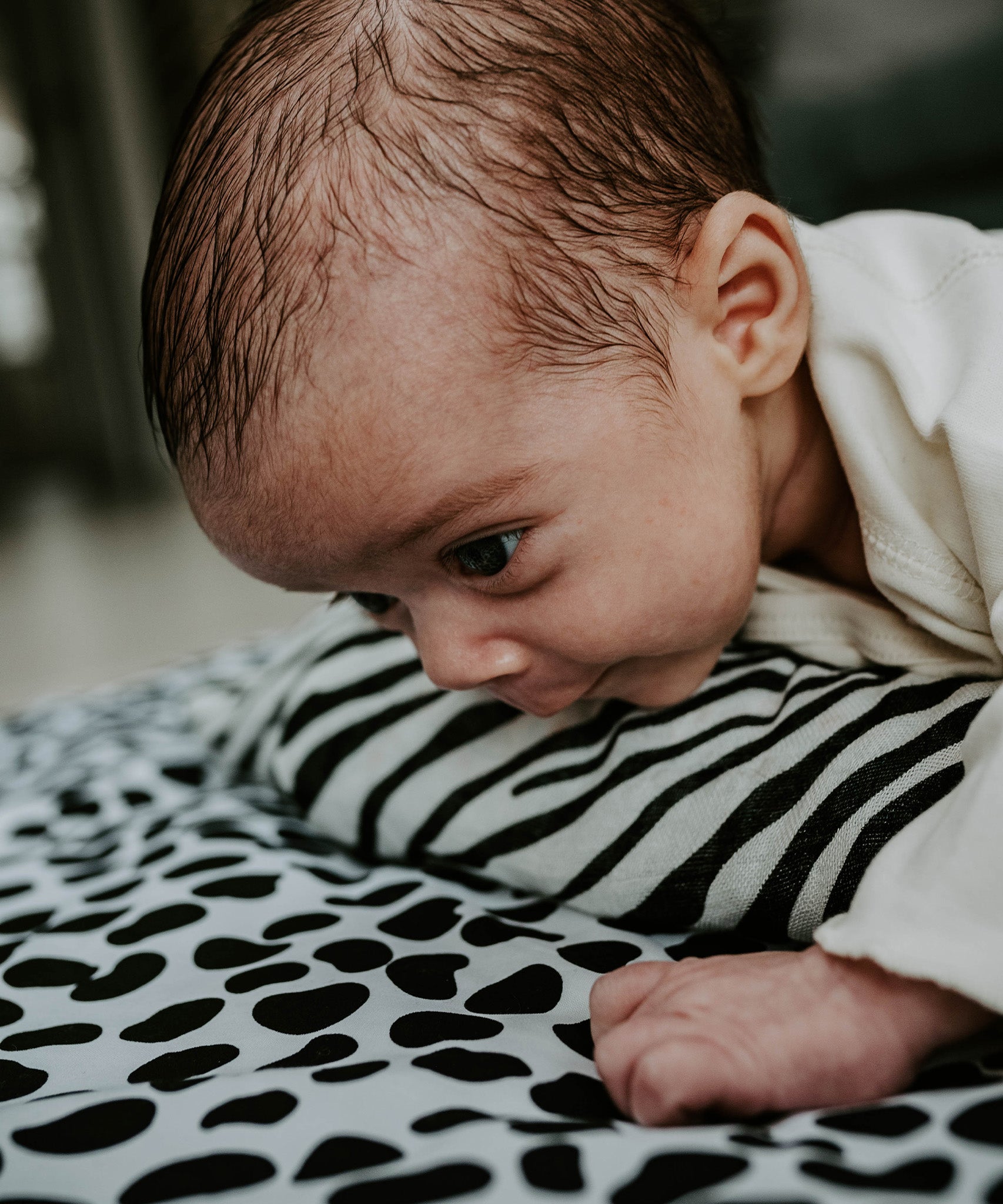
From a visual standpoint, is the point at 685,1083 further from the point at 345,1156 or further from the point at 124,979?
the point at 124,979

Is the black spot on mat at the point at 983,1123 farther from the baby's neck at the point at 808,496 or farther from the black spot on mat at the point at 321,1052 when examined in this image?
the baby's neck at the point at 808,496

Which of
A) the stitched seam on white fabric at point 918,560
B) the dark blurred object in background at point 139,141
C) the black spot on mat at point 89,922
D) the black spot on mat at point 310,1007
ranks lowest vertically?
the black spot on mat at point 310,1007

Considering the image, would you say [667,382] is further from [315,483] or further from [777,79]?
[777,79]

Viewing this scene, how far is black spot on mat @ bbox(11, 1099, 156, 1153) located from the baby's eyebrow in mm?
314

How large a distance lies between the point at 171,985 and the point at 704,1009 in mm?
331

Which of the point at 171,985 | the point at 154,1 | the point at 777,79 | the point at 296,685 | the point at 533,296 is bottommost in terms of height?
the point at 171,985

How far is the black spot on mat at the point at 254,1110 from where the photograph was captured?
0.47 m

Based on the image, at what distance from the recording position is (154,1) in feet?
13.9

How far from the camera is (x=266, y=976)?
2.12 ft

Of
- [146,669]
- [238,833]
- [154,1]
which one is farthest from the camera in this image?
[154,1]

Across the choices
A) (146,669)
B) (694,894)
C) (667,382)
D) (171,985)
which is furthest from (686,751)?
(146,669)

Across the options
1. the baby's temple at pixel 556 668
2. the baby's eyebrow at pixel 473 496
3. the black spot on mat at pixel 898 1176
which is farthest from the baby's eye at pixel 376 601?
the black spot on mat at pixel 898 1176

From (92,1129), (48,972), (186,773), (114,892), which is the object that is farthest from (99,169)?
(92,1129)

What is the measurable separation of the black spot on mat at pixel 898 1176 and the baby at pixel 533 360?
13 cm
